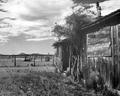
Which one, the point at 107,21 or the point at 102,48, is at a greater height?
the point at 107,21

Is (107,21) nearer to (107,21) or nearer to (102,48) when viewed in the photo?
(107,21)

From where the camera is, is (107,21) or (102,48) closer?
(107,21)

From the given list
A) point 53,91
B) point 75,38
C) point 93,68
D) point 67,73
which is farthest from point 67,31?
point 53,91

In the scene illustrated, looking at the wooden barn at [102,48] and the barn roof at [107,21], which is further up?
the barn roof at [107,21]

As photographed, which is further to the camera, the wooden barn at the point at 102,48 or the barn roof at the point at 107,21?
the wooden barn at the point at 102,48

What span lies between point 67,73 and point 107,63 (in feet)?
18.4

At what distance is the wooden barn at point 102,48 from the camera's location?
763 centimetres

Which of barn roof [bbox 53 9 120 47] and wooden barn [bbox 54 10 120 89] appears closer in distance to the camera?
barn roof [bbox 53 9 120 47]

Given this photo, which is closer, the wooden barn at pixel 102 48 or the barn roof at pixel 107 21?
the barn roof at pixel 107 21

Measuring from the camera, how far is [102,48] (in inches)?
352

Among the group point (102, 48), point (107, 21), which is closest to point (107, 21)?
point (107, 21)

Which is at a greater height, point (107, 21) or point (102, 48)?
point (107, 21)

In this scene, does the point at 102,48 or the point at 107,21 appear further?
the point at 102,48

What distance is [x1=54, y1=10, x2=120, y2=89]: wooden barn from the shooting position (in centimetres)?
763
